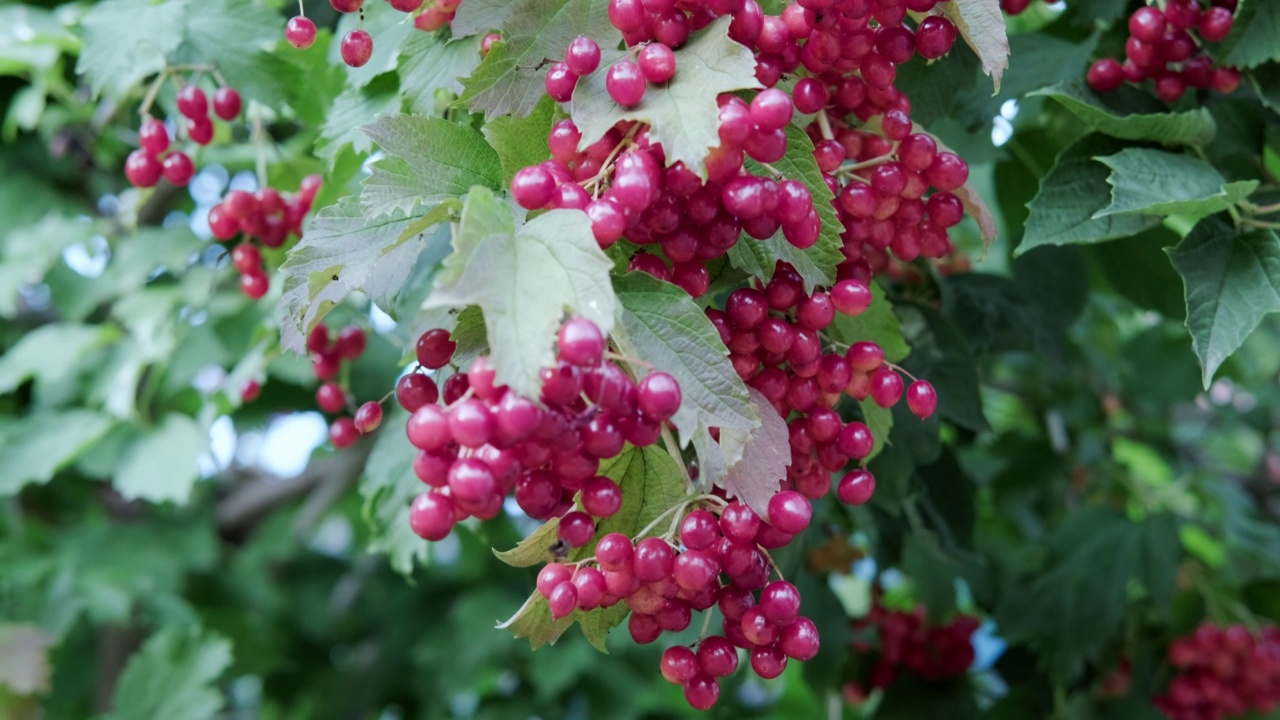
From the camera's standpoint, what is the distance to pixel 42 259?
1447 millimetres

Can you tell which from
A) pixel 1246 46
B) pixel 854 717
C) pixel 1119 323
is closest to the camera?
pixel 1246 46

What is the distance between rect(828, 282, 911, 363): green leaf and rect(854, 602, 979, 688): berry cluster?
29.8 inches

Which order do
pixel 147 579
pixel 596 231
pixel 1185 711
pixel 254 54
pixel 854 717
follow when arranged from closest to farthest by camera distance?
pixel 596 231, pixel 254 54, pixel 1185 711, pixel 147 579, pixel 854 717

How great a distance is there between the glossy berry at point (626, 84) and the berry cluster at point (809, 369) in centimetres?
13

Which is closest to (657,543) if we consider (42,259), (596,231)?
(596,231)

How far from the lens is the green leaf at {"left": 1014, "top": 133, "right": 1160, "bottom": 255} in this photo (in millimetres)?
733

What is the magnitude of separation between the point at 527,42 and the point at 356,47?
14 centimetres

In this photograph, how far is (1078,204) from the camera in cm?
76

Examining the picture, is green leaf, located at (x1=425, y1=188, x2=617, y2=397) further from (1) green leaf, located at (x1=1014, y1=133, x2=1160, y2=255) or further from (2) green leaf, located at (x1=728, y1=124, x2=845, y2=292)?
(1) green leaf, located at (x1=1014, y1=133, x2=1160, y2=255)

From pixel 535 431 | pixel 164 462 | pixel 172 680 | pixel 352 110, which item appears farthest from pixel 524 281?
pixel 172 680

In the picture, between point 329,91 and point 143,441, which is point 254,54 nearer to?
point 329,91

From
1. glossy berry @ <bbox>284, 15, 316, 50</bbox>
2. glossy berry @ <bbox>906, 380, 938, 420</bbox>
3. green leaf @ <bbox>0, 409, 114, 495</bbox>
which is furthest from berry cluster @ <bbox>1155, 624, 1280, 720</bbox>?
green leaf @ <bbox>0, 409, 114, 495</bbox>

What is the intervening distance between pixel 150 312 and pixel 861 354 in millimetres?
1127

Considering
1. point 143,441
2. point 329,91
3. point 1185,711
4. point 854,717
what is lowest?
point 854,717
